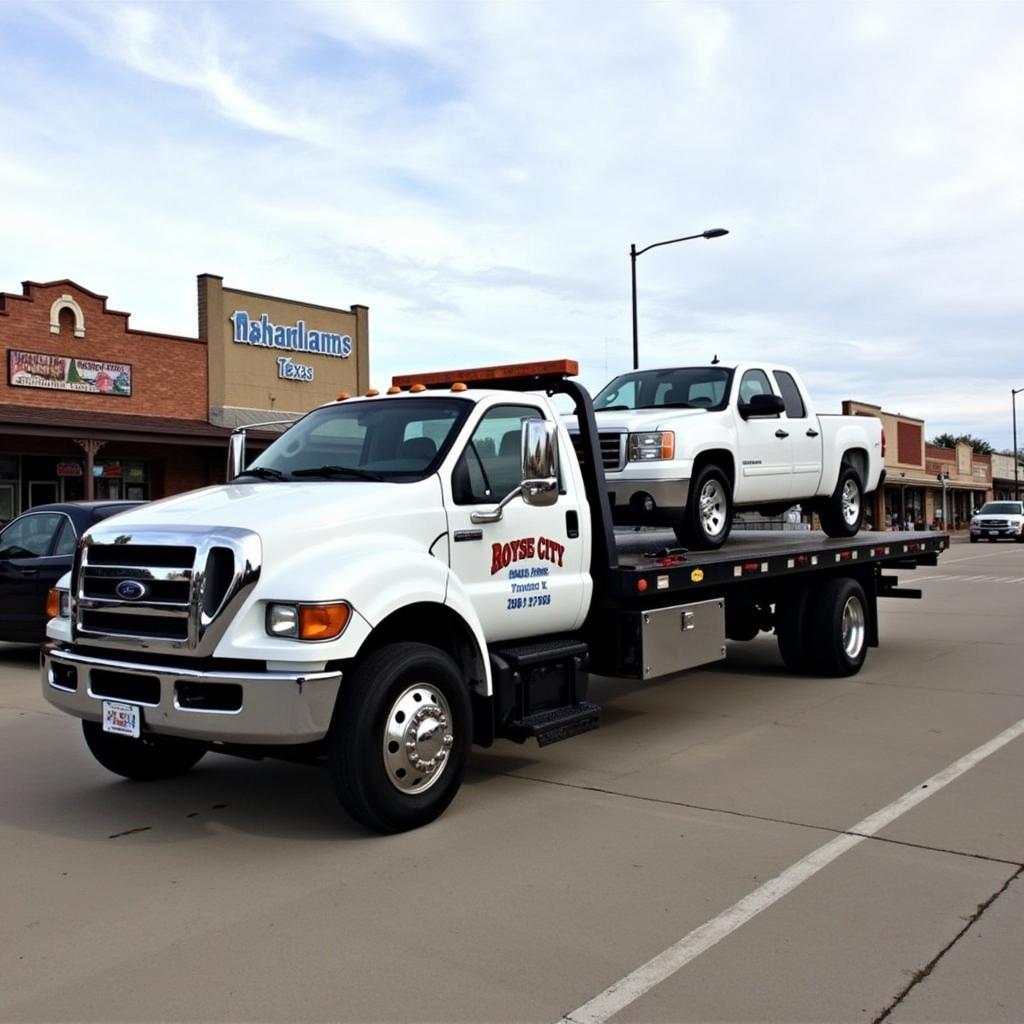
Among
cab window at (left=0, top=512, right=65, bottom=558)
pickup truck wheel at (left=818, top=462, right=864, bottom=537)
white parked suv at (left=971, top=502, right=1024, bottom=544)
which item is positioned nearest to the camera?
pickup truck wheel at (left=818, top=462, right=864, bottom=537)

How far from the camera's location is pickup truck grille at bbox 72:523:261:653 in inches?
204

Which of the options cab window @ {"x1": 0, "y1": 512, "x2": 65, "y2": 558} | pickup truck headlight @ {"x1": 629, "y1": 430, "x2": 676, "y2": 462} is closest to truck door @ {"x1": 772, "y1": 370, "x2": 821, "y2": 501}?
pickup truck headlight @ {"x1": 629, "y1": 430, "x2": 676, "y2": 462}

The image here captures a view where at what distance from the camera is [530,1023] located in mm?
3643

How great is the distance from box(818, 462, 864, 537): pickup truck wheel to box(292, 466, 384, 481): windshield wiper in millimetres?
6376

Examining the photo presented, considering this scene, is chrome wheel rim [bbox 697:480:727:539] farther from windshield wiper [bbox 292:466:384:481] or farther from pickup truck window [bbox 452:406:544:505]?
windshield wiper [bbox 292:466:384:481]

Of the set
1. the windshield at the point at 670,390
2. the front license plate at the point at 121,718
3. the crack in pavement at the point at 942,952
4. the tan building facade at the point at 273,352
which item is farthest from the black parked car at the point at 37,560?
the tan building facade at the point at 273,352

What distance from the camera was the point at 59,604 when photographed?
606 centimetres

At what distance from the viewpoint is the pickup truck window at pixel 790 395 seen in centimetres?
1061

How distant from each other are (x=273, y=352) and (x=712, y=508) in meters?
22.8

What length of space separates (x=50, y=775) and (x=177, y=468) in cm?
2180

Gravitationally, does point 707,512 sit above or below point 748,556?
above

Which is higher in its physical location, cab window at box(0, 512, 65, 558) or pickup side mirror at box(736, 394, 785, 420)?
pickup side mirror at box(736, 394, 785, 420)

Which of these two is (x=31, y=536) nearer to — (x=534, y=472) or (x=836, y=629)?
(x=534, y=472)

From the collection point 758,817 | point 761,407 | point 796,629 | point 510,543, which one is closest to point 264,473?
point 510,543
